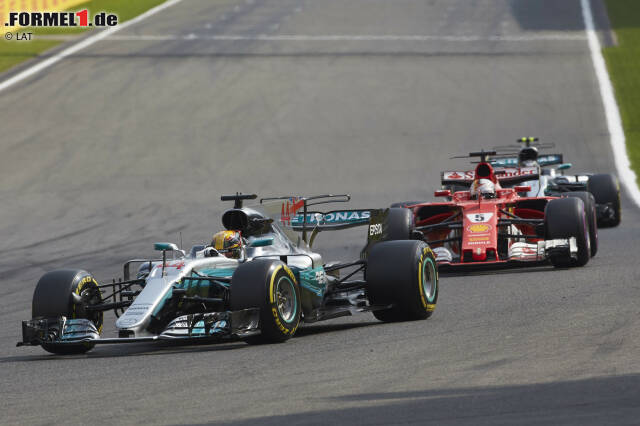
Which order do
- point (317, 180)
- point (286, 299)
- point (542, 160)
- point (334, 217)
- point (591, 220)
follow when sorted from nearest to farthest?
point (286, 299), point (334, 217), point (591, 220), point (542, 160), point (317, 180)

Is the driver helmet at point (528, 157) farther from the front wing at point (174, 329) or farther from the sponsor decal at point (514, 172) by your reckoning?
the front wing at point (174, 329)

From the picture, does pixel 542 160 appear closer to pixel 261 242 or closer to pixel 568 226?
pixel 568 226

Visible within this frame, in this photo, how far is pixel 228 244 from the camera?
12219 millimetres

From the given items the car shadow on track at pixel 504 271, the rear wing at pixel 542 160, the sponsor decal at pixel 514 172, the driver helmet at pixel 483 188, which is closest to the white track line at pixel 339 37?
the rear wing at pixel 542 160

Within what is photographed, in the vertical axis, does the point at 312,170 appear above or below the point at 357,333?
above

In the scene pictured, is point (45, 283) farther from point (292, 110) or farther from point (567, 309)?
point (292, 110)

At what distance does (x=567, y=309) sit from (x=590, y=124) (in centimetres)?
2511

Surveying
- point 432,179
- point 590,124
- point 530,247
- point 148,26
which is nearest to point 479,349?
point 530,247

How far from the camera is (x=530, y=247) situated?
1667 cm

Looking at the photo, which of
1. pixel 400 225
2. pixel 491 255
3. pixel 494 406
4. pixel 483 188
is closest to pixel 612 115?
pixel 483 188

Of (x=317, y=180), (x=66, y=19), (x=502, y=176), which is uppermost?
(x=66, y=19)

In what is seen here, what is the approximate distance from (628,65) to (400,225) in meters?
27.6

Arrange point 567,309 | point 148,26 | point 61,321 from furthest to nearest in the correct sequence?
point 148,26, point 567,309, point 61,321

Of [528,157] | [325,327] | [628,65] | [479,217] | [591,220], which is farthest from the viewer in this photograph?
[628,65]
